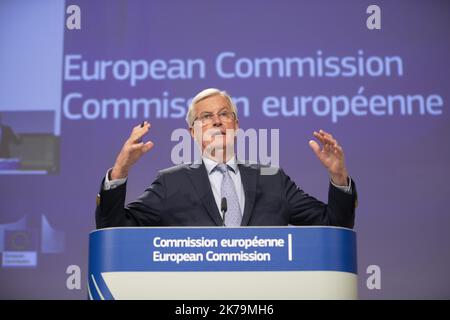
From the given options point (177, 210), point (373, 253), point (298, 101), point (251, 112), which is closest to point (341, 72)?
point (298, 101)

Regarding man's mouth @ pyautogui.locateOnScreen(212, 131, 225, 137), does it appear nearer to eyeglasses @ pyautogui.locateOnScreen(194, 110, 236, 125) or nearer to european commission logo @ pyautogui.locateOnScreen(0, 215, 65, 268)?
eyeglasses @ pyautogui.locateOnScreen(194, 110, 236, 125)

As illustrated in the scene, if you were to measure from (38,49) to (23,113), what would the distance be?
525 mm

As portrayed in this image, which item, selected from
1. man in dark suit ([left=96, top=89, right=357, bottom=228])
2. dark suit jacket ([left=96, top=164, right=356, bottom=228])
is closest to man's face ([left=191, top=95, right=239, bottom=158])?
man in dark suit ([left=96, top=89, right=357, bottom=228])

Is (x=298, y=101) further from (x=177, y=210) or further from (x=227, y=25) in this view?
(x=177, y=210)

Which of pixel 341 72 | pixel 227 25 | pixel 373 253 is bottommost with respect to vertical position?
pixel 373 253

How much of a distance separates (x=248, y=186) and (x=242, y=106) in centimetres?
210

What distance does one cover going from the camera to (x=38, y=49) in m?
4.94

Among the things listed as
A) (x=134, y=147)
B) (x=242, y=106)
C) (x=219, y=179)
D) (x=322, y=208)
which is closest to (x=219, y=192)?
(x=219, y=179)

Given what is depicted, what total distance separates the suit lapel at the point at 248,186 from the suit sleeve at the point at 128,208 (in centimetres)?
34

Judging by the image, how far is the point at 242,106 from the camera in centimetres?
468

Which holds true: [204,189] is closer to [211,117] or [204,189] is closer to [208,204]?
[208,204]

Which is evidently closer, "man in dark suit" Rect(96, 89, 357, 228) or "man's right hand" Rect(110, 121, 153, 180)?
"man's right hand" Rect(110, 121, 153, 180)

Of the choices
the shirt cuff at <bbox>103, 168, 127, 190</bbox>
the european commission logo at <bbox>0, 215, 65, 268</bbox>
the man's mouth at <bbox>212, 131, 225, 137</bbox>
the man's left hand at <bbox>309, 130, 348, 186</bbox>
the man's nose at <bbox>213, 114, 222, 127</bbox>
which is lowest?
the european commission logo at <bbox>0, 215, 65, 268</bbox>

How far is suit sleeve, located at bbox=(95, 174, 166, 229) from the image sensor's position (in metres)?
2.37
